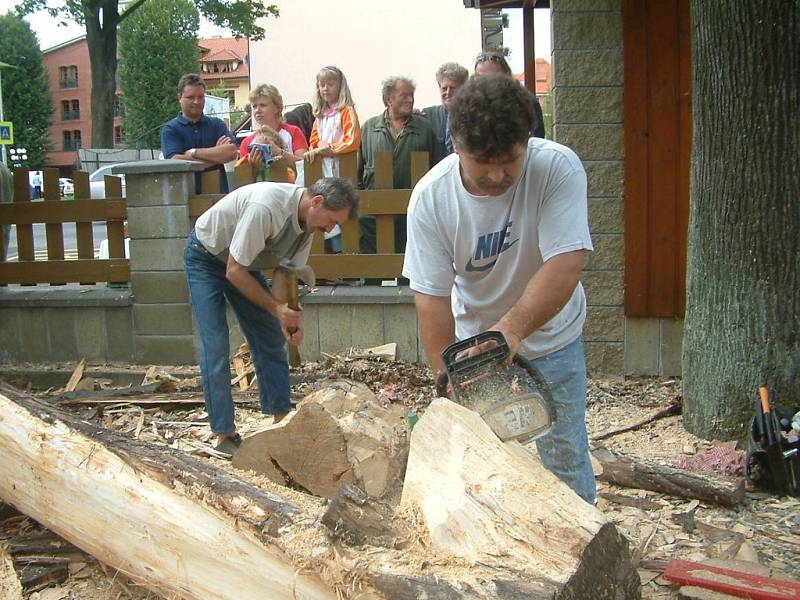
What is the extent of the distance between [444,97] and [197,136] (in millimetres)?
2036

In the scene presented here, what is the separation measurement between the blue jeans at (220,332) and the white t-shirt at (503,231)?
2000 mm

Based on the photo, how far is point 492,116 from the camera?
2.33 m

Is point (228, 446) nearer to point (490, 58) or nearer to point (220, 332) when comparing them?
point (220, 332)

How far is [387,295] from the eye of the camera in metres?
6.10

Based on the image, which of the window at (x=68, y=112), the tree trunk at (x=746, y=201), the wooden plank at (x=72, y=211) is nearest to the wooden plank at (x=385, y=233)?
the wooden plank at (x=72, y=211)

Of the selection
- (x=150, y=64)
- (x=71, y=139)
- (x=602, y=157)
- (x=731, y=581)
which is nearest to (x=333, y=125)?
(x=602, y=157)

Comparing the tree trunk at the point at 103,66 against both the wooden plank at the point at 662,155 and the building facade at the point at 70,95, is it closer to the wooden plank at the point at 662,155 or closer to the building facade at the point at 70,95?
the wooden plank at the point at 662,155

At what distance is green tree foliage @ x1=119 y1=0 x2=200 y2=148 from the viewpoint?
5434cm

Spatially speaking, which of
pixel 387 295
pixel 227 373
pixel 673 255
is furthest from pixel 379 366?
pixel 673 255

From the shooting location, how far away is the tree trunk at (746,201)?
13.6ft

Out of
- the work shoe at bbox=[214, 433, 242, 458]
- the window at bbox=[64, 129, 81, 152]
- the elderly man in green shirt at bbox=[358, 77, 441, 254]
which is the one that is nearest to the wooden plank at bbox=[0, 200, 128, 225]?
the elderly man in green shirt at bbox=[358, 77, 441, 254]

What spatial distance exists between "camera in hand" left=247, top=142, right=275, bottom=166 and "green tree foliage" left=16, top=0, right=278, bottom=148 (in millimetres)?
18059

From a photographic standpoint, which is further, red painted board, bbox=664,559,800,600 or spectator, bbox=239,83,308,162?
spectator, bbox=239,83,308,162

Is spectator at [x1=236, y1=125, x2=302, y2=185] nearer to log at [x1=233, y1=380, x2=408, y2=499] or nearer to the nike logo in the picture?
log at [x1=233, y1=380, x2=408, y2=499]
